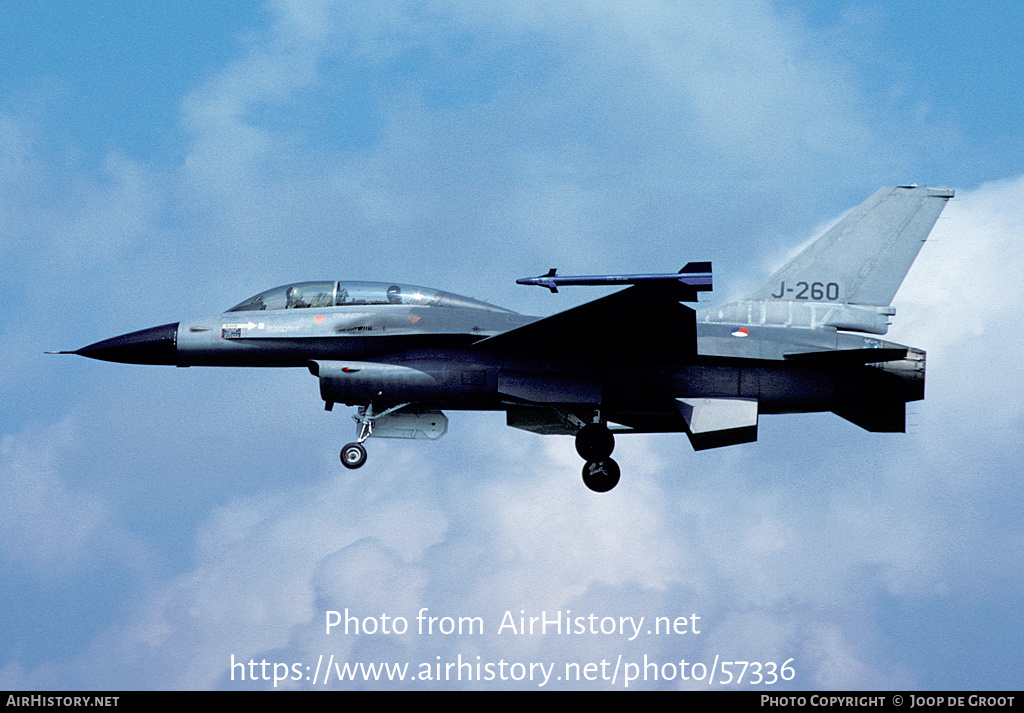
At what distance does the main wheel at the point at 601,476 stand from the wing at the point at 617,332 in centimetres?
185

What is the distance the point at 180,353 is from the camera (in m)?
25.0

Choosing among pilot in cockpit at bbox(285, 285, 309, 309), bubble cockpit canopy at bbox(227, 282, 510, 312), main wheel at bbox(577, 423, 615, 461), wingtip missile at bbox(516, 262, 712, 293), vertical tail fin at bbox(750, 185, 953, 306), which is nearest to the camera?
wingtip missile at bbox(516, 262, 712, 293)

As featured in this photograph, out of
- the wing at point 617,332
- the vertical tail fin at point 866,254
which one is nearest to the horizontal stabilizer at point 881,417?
the vertical tail fin at point 866,254

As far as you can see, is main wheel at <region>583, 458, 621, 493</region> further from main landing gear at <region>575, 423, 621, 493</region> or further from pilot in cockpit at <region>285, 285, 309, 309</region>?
pilot in cockpit at <region>285, 285, 309, 309</region>

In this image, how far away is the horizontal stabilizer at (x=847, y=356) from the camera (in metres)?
23.6

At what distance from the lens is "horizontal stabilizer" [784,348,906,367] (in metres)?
23.6

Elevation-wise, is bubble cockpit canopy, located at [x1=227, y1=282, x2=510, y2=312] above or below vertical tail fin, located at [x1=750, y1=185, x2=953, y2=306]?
below

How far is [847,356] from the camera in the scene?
78.9 feet

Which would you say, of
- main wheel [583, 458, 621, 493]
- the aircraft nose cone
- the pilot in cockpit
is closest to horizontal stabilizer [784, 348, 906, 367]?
main wheel [583, 458, 621, 493]

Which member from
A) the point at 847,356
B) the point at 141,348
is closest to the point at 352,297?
the point at 141,348

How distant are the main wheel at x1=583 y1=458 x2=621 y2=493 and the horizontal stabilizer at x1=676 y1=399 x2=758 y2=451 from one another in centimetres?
148
